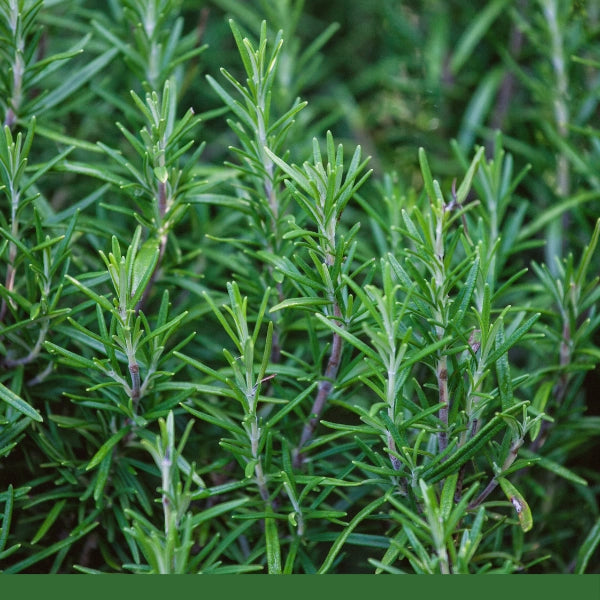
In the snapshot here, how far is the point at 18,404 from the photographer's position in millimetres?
557

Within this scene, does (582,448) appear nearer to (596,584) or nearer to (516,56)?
(596,584)

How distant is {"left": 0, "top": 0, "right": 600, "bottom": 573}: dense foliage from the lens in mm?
541

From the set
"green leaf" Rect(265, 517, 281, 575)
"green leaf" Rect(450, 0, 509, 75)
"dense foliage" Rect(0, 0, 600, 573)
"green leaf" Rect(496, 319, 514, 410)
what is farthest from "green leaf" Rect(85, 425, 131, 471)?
"green leaf" Rect(450, 0, 509, 75)

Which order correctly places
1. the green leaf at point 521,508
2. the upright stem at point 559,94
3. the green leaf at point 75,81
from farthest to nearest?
1. the upright stem at point 559,94
2. the green leaf at point 75,81
3. the green leaf at point 521,508

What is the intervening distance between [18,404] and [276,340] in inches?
9.4

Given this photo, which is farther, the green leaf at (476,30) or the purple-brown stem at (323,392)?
the green leaf at (476,30)

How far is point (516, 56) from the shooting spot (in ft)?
3.16

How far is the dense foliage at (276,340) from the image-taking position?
0.54 m

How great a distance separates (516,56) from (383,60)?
189 mm

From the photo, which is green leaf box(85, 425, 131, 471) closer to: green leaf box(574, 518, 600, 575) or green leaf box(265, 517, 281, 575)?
green leaf box(265, 517, 281, 575)

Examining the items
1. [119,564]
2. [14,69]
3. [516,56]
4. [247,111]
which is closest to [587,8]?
[516,56]

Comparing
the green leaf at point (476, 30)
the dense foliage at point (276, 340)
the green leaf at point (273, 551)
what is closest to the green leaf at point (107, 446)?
the dense foliage at point (276, 340)

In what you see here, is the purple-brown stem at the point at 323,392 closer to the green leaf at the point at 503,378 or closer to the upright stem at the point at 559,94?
the green leaf at the point at 503,378

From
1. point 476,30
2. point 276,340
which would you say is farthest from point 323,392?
point 476,30
